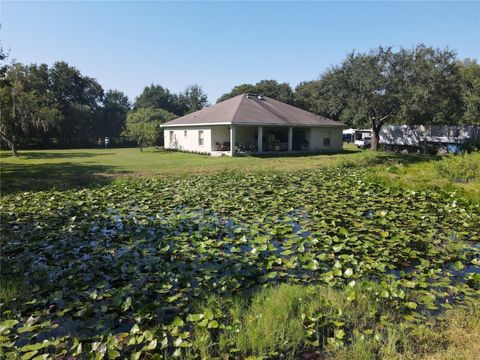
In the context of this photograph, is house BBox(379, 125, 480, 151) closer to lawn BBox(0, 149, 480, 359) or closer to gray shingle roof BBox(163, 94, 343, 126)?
gray shingle roof BBox(163, 94, 343, 126)

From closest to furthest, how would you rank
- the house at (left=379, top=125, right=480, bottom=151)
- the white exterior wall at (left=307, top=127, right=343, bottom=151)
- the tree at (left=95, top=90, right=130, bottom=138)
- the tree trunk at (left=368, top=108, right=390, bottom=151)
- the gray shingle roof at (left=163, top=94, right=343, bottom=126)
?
the gray shingle roof at (left=163, top=94, right=343, bottom=126) → the tree trunk at (left=368, top=108, right=390, bottom=151) → the house at (left=379, top=125, right=480, bottom=151) → the white exterior wall at (left=307, top=127, right=343, bottom=151) → the tree at (left=95, top=90, right=130, bottom=138)

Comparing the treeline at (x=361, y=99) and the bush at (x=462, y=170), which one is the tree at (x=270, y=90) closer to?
the treeline at (x=361, y=99)

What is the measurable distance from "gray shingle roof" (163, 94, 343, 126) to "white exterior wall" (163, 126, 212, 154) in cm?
57

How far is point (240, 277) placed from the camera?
4.62m

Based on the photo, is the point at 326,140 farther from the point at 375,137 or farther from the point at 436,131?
the point at 436,131

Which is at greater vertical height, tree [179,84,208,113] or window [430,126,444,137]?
tree [179,84,208,113]

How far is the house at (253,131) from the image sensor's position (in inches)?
961

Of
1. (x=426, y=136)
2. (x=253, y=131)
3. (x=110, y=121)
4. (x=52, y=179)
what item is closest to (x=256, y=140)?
(x=253, y=131)

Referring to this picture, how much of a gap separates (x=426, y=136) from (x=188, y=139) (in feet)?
65.2

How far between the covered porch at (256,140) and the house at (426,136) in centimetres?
900

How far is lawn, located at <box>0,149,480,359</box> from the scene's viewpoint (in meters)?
3.29

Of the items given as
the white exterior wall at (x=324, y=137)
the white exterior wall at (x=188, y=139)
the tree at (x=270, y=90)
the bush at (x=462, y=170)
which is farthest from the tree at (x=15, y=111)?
the tree at (x=270, y=90)

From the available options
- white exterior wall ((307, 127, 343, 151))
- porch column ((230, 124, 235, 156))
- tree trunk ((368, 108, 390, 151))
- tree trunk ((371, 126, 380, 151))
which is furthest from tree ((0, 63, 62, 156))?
tree trunk ((371, 126, 380, 151))

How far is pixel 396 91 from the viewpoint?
2450 cm
